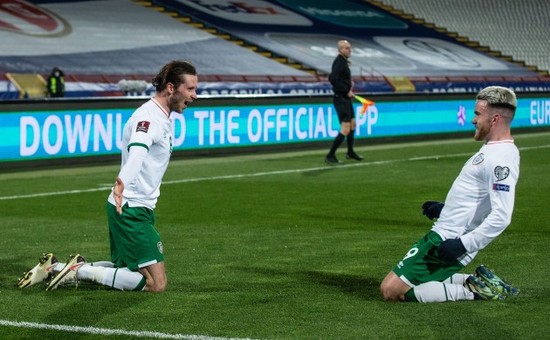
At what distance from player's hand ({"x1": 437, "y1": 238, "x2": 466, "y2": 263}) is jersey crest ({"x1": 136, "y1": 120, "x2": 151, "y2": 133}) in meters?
2.08

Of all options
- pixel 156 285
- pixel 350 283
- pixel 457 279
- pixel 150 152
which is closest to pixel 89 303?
pixel 156 285

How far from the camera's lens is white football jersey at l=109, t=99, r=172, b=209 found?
7730 mm

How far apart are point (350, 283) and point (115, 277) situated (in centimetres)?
173

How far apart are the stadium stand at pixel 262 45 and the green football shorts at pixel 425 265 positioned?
66.2ft

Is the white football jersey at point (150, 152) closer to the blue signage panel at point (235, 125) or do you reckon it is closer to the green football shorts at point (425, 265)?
the green football shorts at point (425, 265)

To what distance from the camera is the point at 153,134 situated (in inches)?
303

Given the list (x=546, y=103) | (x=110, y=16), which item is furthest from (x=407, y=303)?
(x=110, y=16)

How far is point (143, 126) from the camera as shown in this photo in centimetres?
761

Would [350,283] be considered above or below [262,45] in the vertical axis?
above

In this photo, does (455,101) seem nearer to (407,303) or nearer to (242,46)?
(242,46)

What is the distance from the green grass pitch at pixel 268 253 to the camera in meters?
6.94

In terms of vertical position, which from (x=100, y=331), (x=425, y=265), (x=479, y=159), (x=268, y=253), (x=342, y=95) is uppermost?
(x=479, y=159)

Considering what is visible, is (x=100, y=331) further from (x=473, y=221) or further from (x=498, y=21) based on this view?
(x=498, y=21)

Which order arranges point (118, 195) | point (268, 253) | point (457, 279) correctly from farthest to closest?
point (268, 253) → point (457, 279) → point (118, 195)
